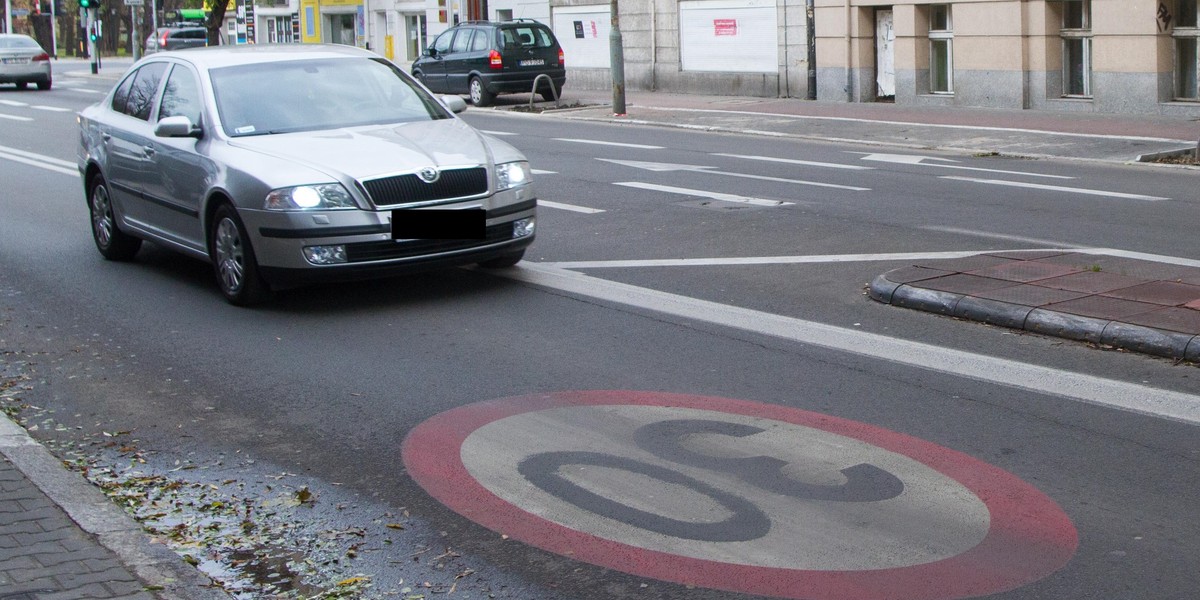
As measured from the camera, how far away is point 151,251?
11859mm

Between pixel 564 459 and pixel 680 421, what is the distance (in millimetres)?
698

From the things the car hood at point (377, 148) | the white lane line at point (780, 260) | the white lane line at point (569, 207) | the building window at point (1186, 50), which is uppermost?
the building window at point (1186, 50)

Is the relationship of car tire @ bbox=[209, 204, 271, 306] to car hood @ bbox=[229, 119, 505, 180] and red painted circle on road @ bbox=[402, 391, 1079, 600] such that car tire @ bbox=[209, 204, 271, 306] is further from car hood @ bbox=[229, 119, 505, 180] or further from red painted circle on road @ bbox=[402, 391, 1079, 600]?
red painted circle on road @ bbox=[402, 391, 1079, 600]

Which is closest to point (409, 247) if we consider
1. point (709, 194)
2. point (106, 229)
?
point (106, 229)

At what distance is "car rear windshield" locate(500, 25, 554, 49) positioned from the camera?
1192 inches

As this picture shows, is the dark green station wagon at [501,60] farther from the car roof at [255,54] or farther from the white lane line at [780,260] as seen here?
the white lane line at [780,260]

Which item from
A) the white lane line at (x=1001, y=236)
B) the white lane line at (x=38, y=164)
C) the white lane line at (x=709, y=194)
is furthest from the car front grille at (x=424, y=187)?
the white lane line at (x=38, y=164)

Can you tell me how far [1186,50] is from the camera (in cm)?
2209

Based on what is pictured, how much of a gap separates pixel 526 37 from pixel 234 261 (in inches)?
864

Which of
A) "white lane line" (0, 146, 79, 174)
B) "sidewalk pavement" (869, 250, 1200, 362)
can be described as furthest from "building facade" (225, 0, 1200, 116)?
"sidewalk pavement" (869, 250, 1200, 362)

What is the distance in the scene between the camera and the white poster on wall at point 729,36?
29.8 m

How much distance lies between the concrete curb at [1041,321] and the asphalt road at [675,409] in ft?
0.33

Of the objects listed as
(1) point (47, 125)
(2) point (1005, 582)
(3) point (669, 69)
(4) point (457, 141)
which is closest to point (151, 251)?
(4) point (457, 141)

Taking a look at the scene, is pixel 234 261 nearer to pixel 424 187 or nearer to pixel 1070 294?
pixel 424 187
